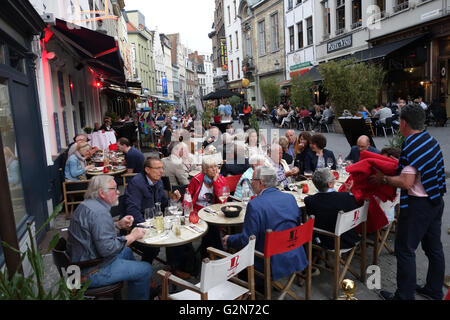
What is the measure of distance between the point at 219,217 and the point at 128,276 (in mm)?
1267

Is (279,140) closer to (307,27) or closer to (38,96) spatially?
(38,96)

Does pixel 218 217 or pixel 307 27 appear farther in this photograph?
pixel 307 27

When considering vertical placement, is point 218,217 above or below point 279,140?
below

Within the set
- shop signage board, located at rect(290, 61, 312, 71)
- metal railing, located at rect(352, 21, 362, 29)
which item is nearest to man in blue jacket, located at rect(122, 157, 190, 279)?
metal railing, located at rect(352, 21, 362, 29)

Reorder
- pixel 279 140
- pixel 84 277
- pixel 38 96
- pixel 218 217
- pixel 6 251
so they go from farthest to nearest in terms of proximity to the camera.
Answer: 1. pixel 279 140
2. pixel 38 96
3. pixel 218 217
4. pixel 84 277
5. pixel 6 251

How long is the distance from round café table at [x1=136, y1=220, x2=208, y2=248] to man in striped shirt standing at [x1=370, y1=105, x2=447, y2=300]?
6.46 feet

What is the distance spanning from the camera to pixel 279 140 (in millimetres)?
6883

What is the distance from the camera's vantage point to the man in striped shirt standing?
308cm

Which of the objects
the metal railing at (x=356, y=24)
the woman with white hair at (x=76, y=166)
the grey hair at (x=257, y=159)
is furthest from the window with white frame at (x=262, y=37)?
the grey hair at (x=257, y=159)

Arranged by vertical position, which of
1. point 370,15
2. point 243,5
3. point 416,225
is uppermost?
point 243,5

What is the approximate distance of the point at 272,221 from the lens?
3166mm

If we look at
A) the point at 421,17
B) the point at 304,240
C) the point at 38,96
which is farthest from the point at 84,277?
the point at 421,17

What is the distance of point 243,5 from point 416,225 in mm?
35277
